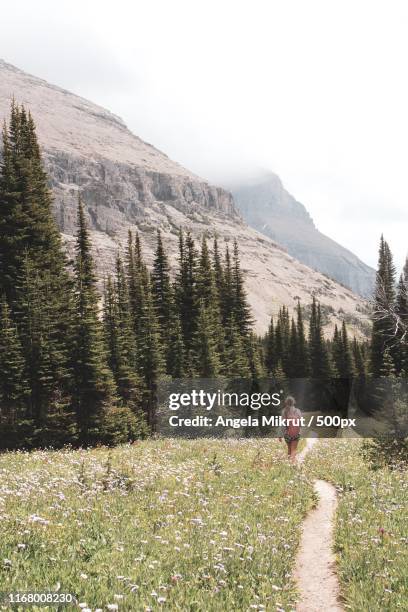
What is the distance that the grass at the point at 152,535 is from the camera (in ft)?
23.5

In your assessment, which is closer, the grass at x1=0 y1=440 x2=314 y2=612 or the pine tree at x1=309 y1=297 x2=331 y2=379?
the grass at x1=0 y1=440 x2=314 y2=612

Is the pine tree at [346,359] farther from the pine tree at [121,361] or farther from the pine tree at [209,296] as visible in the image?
the pine tree at [121,361]

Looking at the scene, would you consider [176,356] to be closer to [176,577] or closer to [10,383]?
[10,383]

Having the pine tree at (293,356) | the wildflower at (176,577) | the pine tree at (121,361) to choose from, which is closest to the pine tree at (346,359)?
the pine tree at (293,356)

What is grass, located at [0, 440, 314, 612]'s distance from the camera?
282 inches

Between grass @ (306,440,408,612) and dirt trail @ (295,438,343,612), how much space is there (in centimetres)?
26

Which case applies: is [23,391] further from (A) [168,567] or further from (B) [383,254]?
(B) [383,254]

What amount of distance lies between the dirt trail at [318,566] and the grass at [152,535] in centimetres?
31

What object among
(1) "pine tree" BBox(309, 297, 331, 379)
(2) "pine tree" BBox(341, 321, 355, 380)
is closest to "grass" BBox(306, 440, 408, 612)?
(1) "pine tree" BBox(309, 297, 331, 379)

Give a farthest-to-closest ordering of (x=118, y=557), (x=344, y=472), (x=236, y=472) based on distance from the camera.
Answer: (x=344, y=472) < (x=236, y=472) < (x=118, y=557)

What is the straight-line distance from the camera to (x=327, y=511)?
46.4 ft

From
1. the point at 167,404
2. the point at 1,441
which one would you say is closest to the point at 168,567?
the point at 1,441

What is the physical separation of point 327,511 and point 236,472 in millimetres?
3701

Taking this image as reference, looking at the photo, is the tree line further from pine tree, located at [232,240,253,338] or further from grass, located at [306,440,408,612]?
pine tree, located at [232,240,253,338]
